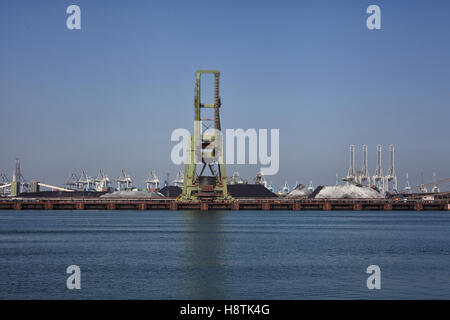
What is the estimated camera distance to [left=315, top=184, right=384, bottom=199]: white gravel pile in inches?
6299

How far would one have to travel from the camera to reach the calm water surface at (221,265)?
81.5 ft

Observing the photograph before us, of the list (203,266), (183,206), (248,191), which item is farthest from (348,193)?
(203,266)

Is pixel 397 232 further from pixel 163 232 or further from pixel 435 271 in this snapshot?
pixel 435 271

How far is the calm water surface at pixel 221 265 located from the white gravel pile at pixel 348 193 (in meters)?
108

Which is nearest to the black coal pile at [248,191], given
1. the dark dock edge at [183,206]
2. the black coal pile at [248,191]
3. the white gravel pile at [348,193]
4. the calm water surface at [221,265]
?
the black coal pile at [248,191]

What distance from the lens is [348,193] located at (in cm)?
16275

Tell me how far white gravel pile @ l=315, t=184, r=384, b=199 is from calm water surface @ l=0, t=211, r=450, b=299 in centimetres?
10829

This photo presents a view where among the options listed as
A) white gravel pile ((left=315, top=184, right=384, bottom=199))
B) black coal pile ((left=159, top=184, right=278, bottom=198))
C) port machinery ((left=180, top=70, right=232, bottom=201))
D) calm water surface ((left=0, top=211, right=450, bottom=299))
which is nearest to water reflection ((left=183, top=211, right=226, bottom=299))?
calm water surface ((left=0, top=211, right=450, bottom=299))

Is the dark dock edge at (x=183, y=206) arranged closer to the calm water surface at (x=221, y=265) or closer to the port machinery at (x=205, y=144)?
the port machinery at (x=205, y=144)

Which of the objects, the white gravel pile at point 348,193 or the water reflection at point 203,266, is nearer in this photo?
the water reflection at point 203,266

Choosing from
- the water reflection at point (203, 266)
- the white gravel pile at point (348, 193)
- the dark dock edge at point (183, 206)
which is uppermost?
the white gravel pile at point (348, 193)

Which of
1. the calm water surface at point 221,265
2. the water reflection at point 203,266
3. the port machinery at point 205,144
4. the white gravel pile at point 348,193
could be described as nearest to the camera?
the calm water surface at point 221,265

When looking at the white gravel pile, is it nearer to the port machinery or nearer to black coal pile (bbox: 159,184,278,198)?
black coal pile (bbox: 159,184,278,198)
